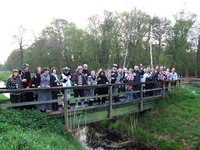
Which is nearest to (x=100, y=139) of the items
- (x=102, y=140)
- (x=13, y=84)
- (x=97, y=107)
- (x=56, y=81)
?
(x=102, y=140)

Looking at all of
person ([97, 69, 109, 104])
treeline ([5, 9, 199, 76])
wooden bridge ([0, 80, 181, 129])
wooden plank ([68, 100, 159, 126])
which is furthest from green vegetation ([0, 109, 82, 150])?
treeline ([5, 9, 199, 76])

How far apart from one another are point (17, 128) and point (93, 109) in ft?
10.3

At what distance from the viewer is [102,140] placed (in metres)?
9.20

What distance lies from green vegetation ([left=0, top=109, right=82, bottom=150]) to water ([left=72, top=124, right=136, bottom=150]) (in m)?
2.77

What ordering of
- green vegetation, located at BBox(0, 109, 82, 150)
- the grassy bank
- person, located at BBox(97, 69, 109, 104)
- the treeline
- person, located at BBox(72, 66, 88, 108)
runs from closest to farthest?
green vegetation, located at BBox(0, 109, 82, 150), person, located at BBox(72, 66, 88, 108), person, located at BBox(97, 69, 109, 104), the grassy bank, the treeline

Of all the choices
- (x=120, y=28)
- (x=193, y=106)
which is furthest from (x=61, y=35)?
(x=193, y=106)

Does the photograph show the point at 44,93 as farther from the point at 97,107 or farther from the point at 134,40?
the point at 134,40

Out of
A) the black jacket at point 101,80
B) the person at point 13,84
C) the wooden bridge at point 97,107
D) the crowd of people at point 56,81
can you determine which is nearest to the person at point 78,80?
the crowd of people at point 56,81

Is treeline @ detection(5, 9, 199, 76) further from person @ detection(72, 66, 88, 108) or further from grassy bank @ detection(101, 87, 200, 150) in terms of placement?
person @ detection(72, 66, 88, 108)

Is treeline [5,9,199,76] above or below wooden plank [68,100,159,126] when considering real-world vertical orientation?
above

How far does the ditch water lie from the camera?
8.25 metres

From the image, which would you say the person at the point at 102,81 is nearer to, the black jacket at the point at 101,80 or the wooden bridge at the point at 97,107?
the black jacket at the point at 101,80

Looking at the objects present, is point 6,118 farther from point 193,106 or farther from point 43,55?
point 43,55

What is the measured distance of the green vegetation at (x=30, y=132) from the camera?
3322 mm
